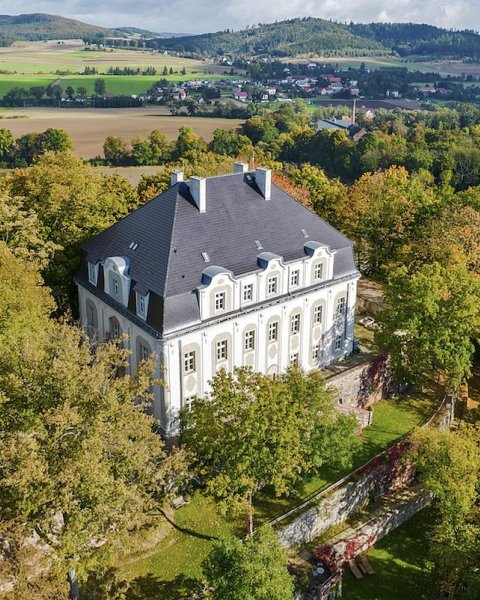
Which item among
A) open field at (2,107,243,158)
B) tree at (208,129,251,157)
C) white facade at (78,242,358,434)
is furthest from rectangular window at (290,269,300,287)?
open field at (2,107,243,158)

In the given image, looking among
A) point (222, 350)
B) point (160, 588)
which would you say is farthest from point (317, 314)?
point (160, 588)

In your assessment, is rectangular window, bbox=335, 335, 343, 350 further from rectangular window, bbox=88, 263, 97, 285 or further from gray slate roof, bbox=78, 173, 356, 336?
rectangular window, bbox=88, 263, 97, 285

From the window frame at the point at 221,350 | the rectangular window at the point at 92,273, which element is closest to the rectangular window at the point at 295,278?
the window frame at the point at 221,350

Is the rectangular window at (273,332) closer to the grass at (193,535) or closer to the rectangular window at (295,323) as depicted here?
the rectangular window at (295,323)

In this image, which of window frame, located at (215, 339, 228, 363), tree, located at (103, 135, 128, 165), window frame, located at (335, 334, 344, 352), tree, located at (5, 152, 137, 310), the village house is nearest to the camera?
the village house

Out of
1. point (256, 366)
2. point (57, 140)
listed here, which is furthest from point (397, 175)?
point (57, 140)

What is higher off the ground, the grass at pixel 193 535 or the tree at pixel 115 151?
the tree at pixel 115 151
